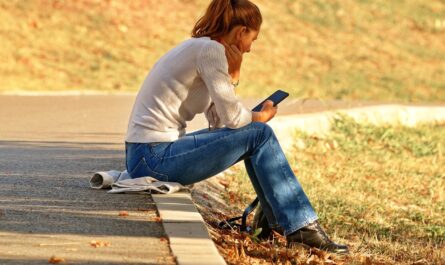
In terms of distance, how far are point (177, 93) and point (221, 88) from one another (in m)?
0.37

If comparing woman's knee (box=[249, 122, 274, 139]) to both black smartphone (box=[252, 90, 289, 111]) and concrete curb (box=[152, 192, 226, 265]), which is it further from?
concrete curb (box=[152, 192, 226, 265])

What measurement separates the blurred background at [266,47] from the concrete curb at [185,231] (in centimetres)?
1324

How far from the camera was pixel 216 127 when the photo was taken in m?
6.65

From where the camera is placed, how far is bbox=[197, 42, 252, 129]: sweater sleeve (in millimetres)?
6250

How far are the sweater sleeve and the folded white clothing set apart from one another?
0.55m

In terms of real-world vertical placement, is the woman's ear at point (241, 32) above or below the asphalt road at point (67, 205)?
above

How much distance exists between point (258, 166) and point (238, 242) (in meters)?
0.46

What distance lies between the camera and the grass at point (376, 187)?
7711 mm

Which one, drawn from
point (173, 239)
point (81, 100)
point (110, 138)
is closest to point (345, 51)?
point (81, 100)

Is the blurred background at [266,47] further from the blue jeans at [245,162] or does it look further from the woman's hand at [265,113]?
Answer: the woman's hand at [265,113]

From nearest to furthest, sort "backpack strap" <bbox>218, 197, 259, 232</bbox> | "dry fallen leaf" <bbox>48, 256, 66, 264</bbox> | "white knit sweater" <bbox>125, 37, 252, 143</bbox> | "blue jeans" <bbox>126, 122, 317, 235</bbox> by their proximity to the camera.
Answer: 1. "dry fallen leaf" <bbox>48, 256, 66, 264</bbox>
2. "blue jeans" <bbox>126, 122, 317, 235</bbox>
3. "white knit sweater" <bbox>125, 37, 252, 143</bbox>
4. "backpack strap" <bbox>218, 197, 259, 232</bbox>

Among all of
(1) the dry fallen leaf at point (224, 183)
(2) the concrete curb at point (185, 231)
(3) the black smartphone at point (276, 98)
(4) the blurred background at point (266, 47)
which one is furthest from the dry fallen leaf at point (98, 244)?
(4) the blurred background at point (266, 47)

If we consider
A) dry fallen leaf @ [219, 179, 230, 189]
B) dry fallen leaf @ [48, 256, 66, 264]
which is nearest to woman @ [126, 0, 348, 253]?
dry fallen leaf @ [48, 256, 66, 264]

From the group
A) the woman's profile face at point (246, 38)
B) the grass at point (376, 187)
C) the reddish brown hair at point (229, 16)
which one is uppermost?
the reddish brown hair at point (229, 16)
